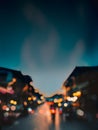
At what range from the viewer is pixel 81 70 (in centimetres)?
6019

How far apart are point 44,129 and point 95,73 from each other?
29.7m

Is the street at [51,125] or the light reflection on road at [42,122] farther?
the light reflection on road at [42,122]

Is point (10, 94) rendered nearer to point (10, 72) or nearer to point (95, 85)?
point (10, 72)

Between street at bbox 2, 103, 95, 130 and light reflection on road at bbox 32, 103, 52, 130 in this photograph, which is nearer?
street at bbox 2, 103, 95, 130

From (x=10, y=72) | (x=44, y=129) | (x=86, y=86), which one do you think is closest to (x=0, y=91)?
(x=10, y=72)

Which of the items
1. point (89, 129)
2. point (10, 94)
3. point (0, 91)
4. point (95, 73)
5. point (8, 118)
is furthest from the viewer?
point (10, 94)

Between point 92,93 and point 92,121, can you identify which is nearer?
point 92,121

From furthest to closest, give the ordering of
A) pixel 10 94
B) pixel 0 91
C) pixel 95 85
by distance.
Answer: pixel 10 94 → pixel 0 91 → pixel 95 85

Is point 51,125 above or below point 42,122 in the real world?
below

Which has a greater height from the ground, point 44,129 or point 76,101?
point 76,101

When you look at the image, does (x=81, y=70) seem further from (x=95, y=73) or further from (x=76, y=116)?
(x=76, y=116)

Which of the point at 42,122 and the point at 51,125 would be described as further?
the point at 42,122

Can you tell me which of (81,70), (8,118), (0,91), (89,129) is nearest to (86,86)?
(81,70)

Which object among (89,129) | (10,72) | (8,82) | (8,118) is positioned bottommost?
(89,129)
